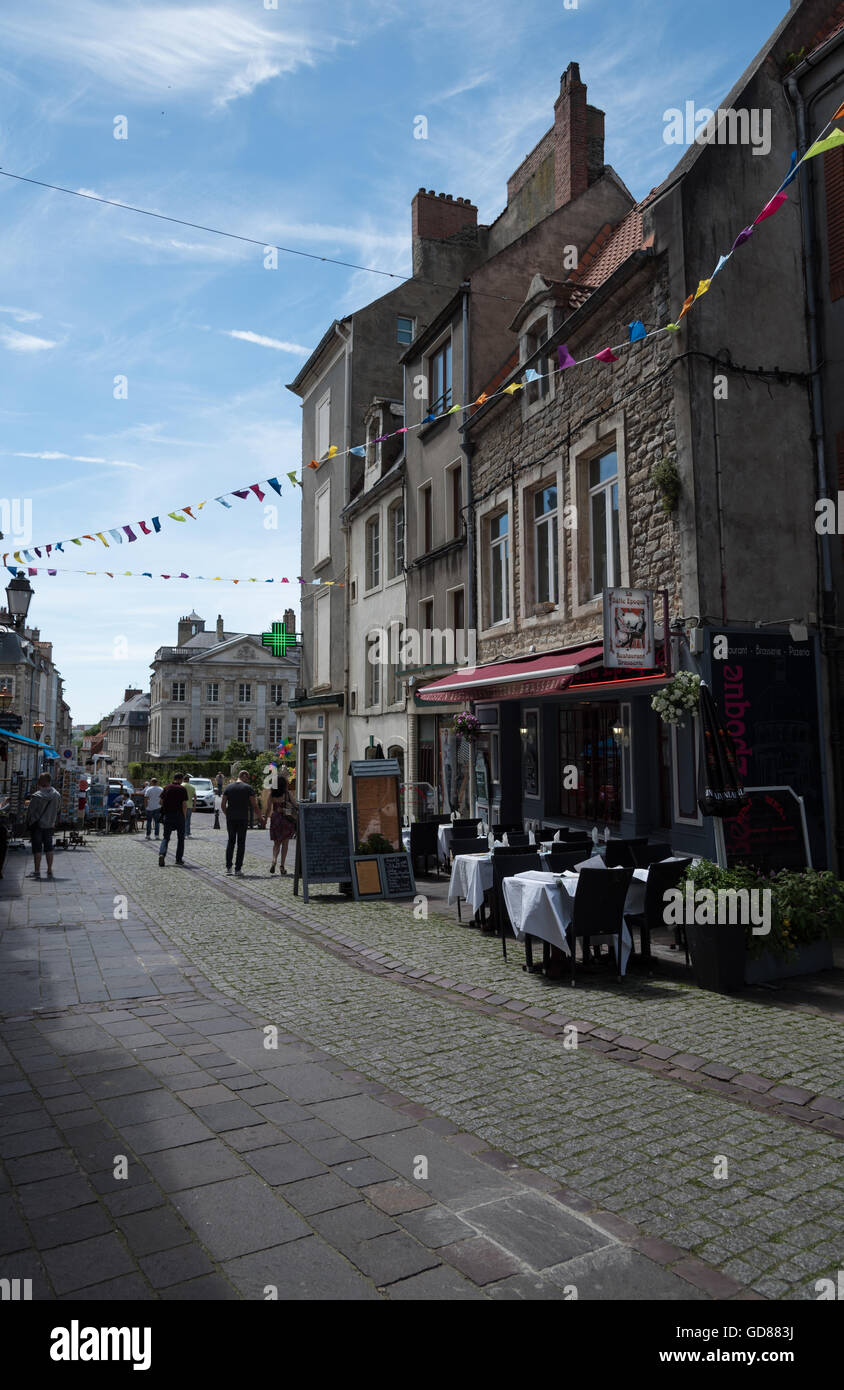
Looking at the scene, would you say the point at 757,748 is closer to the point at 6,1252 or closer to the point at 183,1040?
the point at 183,1040

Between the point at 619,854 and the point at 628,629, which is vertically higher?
the point at 628,629

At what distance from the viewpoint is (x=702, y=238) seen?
33.0 feet

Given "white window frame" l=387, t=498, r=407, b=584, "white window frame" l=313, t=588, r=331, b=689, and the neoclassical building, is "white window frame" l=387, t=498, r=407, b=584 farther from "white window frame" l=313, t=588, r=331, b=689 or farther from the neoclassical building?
the neoclassical building

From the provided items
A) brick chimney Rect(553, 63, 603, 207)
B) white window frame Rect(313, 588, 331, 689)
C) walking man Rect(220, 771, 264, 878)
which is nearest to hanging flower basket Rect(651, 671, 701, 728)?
walking man Rect(220, 771, 264, 878)

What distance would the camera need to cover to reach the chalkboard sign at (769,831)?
936 centimetres

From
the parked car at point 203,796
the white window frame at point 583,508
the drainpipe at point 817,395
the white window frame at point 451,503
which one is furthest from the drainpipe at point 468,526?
the parked car at point 203,796

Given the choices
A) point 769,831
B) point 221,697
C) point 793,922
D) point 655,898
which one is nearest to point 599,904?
point 655,898

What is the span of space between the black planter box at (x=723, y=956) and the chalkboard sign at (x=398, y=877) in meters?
5.62

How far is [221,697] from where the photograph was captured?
75438 millimetres

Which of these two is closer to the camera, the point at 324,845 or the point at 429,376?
the point at 324,845

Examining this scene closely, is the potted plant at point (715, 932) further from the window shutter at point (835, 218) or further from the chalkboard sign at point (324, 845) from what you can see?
the window shutter at point (835, 218)

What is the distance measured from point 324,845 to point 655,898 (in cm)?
526

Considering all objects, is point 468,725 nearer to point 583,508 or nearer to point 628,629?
point 583,508
